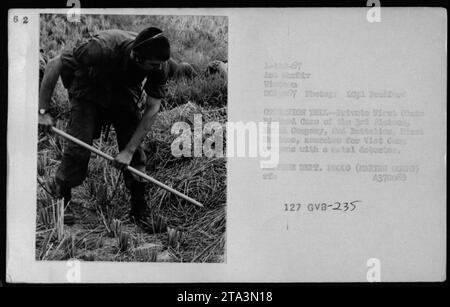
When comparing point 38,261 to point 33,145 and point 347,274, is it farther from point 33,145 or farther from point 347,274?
point 347,274

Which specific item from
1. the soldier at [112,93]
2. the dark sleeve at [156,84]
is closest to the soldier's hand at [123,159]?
the soldier at [112,93]

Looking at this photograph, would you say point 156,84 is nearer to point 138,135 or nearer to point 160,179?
point 138,135

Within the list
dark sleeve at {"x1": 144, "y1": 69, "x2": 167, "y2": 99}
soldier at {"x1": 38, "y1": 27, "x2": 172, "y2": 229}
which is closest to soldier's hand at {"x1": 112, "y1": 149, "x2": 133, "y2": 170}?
soldier at {"x1": 38, "y1": 27, "x2": 172, "y2": 229}

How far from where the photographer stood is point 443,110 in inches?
61.0

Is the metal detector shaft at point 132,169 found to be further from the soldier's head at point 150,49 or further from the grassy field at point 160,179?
the soldier's head at point 150,49

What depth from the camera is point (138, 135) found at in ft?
5.02

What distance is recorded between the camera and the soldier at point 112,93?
4.94 feet

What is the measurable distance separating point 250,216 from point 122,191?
347 millimetres

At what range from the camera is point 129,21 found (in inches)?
60.1

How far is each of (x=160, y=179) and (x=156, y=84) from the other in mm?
252

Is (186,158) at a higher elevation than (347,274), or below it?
higher
